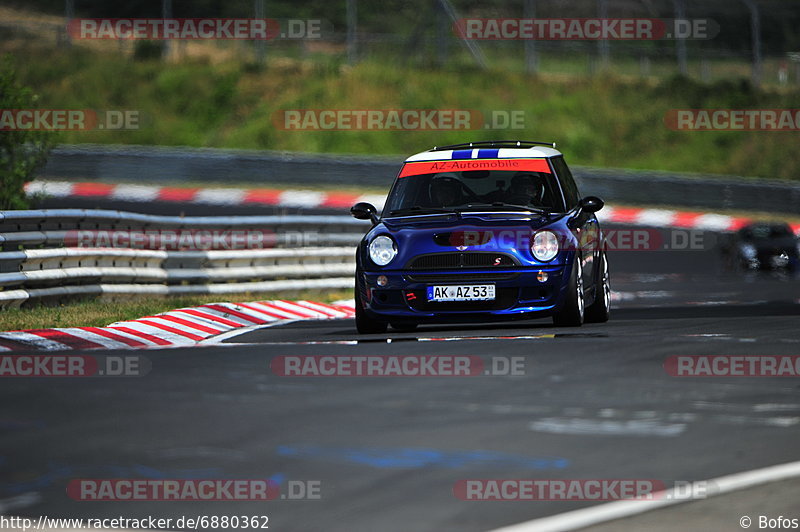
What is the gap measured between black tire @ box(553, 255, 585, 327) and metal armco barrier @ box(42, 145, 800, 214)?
70.5 ft

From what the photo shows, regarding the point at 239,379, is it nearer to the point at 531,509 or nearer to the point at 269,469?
the point at 269,469

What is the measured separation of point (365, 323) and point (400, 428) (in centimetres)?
523

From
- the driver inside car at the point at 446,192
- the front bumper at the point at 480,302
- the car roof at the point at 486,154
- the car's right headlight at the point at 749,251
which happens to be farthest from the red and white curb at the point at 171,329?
the car's right headlight at the point at 749,251

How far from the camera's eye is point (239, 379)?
9000 mm

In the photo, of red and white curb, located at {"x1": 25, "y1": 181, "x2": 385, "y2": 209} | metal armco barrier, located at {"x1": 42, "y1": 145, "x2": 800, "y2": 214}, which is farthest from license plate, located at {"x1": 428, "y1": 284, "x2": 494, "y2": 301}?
metal armco barrier, located at {"x1": 42, "y1": 145, "x2": 800, "y2": 214}

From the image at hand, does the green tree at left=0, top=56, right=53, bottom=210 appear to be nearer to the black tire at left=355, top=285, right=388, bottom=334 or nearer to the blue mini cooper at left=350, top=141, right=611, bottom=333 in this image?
the blue mini cooper at left=350, top=141, right=611, bottom=333

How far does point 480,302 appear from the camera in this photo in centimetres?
1189

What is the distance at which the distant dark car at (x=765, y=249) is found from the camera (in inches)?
1024

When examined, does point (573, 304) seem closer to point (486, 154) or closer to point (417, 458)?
point (486, 154)

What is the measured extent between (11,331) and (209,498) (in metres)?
6.71

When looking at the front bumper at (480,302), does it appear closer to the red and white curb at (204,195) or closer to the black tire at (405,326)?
the black tire at (405,326)

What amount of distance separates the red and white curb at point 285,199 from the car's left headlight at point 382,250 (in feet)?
64.6

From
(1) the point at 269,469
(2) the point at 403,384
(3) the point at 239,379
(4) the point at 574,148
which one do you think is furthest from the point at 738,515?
(4) the point at 574,148

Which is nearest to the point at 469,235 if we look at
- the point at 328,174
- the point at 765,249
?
the point at 765,249
